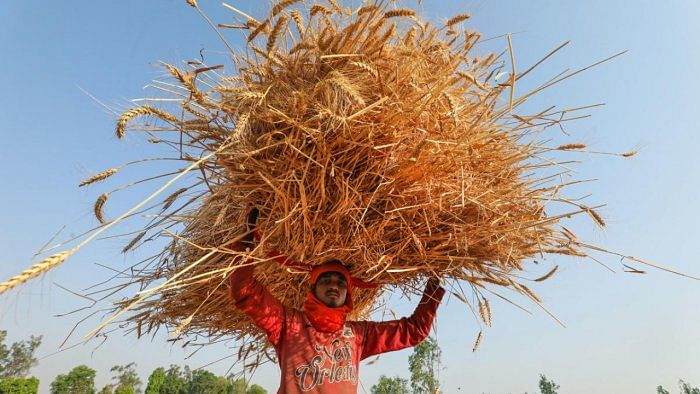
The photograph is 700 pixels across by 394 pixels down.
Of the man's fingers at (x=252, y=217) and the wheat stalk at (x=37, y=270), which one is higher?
the man's fingers at (x=252, y=217)

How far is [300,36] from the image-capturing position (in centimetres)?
183

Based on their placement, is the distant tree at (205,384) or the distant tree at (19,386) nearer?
the distant tree at (19,386)

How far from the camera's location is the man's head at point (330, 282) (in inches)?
84.4

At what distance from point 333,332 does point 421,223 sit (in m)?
0.76

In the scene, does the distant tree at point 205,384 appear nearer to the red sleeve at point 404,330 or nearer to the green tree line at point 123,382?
the green tree line at point 123,382

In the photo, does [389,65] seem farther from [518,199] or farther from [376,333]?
[376,333]

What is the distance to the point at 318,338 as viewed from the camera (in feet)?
6.90

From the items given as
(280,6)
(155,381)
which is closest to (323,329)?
(280,6)

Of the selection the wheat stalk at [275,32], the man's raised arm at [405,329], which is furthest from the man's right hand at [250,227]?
the man's raised arm at [405,329]

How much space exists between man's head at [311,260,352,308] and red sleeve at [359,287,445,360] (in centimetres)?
29

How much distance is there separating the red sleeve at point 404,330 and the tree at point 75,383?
177ft

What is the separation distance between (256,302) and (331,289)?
1.33 ft

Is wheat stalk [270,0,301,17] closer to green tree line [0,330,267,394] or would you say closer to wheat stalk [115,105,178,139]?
wheat stalk [115,105,178,139]

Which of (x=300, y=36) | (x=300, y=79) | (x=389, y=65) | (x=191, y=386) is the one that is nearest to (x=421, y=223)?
(x=389, y=65)
